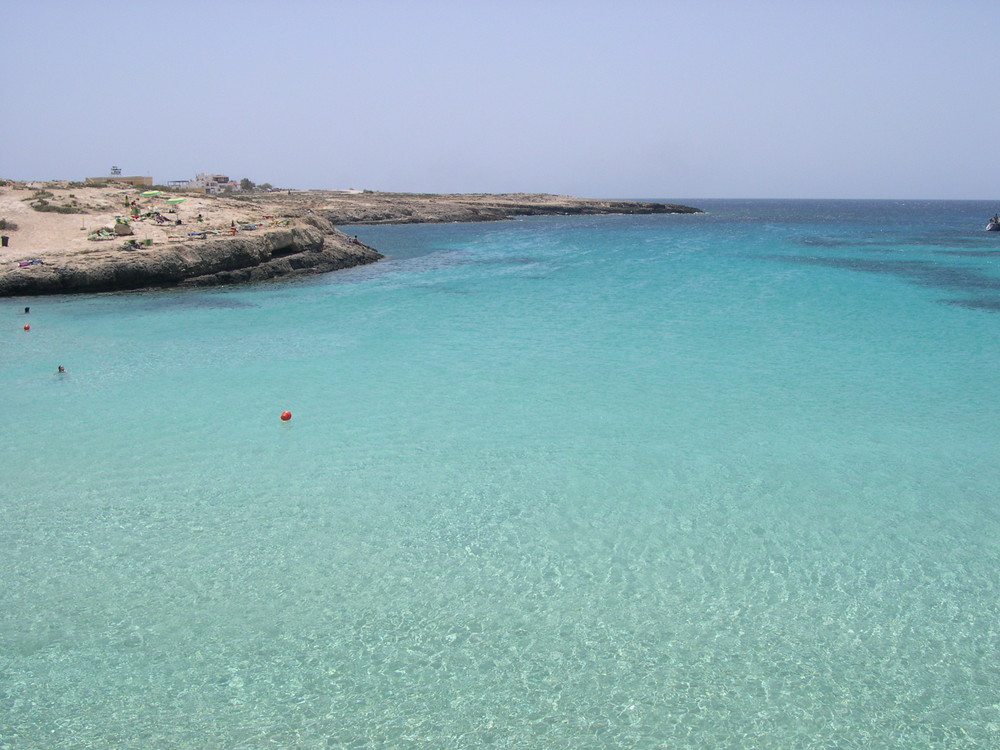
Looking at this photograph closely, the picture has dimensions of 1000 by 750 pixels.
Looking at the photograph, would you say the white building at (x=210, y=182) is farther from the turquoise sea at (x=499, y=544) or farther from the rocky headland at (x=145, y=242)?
the turquoise sea at (x=499, y=544)

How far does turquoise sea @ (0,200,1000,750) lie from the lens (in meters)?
6.63

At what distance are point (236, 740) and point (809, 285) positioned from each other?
33.2 metres

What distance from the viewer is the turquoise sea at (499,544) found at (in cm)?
663

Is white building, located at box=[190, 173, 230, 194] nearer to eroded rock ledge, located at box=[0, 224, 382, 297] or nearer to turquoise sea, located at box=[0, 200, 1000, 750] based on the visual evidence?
eroded rock ledge, located at box=[0, 224, 382, 297]

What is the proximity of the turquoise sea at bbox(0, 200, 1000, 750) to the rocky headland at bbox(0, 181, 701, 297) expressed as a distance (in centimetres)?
902

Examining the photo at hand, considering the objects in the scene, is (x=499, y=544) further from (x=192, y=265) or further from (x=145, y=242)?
(x=145, y=242)

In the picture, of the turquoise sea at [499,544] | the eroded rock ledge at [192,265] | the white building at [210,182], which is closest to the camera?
the turquoise sea at [499,544]

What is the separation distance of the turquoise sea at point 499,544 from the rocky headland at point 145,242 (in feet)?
29.6

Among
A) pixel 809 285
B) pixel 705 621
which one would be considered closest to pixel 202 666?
pixel 705 621

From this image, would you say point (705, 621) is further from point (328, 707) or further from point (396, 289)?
point (396, 289)

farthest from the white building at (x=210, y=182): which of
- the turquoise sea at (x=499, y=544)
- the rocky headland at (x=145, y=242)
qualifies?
the turquoise sea at (x=499, y=544)

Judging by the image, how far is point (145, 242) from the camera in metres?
32.0

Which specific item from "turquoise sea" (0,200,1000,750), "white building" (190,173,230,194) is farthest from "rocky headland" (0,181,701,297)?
"white building" (190,173,230,194)

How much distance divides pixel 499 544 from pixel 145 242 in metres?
29.3
